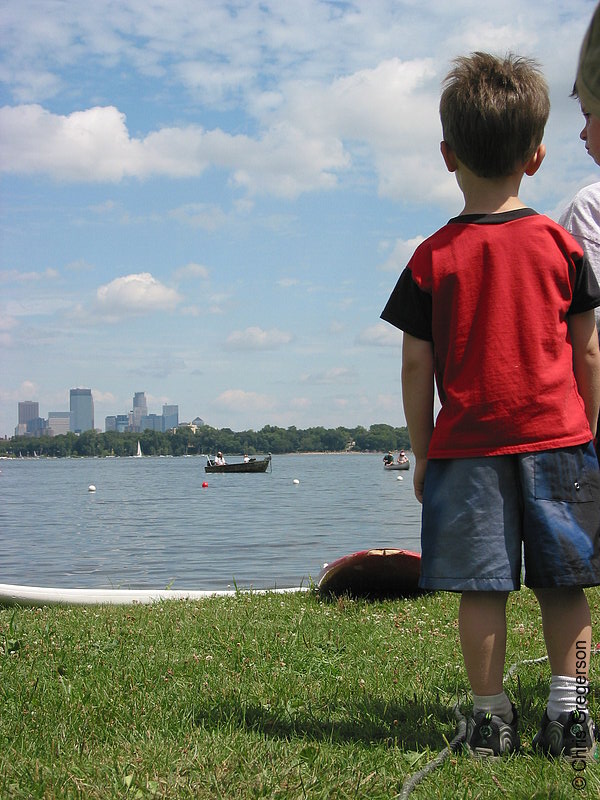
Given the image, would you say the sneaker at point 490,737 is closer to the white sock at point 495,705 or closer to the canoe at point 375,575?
the white sock at point 495,705

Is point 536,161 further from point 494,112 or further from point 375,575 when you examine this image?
point 375,575

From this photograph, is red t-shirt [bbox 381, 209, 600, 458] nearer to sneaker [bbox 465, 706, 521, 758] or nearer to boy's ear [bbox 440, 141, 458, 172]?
boy's ear [bbox 440, 141, 458, 172]

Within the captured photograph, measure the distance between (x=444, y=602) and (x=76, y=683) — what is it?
3.02 m

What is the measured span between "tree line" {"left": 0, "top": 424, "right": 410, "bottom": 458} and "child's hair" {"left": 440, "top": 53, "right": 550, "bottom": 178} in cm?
12473

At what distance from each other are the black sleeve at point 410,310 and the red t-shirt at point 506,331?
4 cm

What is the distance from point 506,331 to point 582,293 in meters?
0.30

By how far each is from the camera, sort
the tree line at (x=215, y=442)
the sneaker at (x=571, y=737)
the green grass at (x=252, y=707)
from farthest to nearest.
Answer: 1. the tree line at (x=215, y=442)
2. the sneaker at (x=571, y=737)
3. the green grass at (x=252, y=707)

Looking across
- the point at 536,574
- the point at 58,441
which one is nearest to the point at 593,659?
the point at 536,574

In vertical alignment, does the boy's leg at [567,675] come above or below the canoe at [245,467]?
above

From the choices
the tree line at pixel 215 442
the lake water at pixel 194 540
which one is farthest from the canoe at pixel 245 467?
the tree line at pixel 215 442

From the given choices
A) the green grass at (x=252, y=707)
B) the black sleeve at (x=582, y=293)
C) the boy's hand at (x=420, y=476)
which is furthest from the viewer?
the boy's hand at (x=420, y=476)

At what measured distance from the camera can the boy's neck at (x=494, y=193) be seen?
2.80 meters

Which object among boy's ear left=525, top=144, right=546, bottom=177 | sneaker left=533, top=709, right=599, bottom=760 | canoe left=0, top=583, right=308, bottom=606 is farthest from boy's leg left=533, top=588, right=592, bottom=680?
canoe left=0, top=583, right=308, bottom=606

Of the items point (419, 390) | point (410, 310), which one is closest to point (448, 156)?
point (410, 310)
